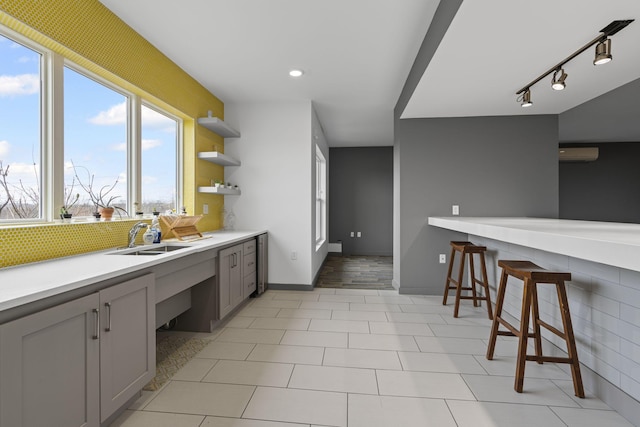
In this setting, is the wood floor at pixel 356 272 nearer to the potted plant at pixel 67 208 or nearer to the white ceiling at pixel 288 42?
the white ceiling at pixel 288 42

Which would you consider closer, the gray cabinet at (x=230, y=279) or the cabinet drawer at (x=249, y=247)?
the gray cabinet at (x=230, y=279)

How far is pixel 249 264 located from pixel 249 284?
232mm

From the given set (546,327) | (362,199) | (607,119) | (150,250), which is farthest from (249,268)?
(607,119)

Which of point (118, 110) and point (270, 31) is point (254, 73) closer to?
point (270, 31)

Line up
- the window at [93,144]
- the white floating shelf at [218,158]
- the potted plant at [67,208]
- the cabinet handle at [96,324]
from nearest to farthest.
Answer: the cabinet handle at [96,324], the potted plant at [67,208], the window at [93,144], the white floating shelf at [218,158]

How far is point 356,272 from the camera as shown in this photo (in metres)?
5.68

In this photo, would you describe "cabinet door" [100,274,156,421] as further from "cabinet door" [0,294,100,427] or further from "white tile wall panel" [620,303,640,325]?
"white tile wall panel" [620,303,640,325]

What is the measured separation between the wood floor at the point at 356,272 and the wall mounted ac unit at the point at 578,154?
13.0 ft

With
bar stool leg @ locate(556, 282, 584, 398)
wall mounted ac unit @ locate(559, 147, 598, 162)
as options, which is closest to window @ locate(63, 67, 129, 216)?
bar stool leg @ locate(556, 282, 584, 398)

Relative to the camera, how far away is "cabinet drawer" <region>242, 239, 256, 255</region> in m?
3.64

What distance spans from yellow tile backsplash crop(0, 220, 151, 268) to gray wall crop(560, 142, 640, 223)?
8106mm

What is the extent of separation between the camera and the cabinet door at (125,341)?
5.05ft

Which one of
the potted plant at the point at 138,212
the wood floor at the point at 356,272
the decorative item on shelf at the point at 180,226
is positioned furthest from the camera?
the wood floor at the point at 356,272

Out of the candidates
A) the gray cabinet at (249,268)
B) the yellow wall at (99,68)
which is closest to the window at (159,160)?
the yellow wall at (99,68)
